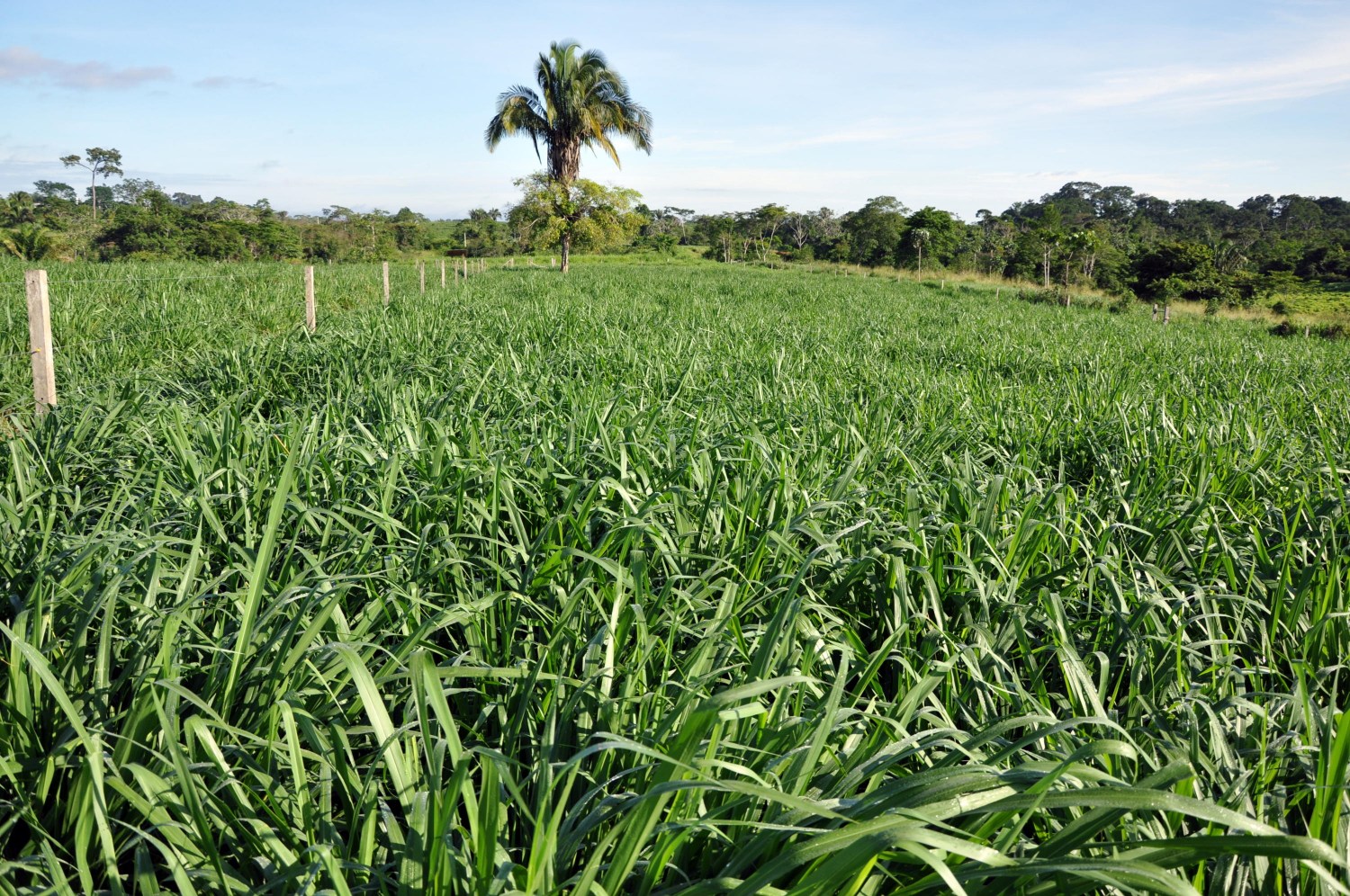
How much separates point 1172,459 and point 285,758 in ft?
11.5

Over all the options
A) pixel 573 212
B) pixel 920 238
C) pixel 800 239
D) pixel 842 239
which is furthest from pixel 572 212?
pixel 800 239

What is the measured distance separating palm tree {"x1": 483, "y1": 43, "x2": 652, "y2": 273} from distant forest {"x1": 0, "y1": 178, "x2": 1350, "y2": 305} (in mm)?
2746

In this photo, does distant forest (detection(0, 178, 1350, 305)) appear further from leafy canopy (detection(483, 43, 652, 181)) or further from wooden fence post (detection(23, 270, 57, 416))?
wooden fence post (detection(23, 270, 57, 416))

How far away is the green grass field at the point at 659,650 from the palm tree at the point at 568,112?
3020 centimetres

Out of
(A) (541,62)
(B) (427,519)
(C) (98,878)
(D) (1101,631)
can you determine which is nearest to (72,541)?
(B) (427,519)

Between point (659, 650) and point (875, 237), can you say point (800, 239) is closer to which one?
point (875, 237)

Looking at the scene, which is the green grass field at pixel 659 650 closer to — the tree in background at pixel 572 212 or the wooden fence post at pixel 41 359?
the wooden fence post at pixel 41 359

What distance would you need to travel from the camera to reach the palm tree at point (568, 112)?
31578 millimetres

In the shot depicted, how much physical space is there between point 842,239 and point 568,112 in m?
31.8

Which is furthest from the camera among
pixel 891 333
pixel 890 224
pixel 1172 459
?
pixel 890 224

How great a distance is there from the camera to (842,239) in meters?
59.0

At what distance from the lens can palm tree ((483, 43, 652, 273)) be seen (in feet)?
104

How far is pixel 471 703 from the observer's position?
173 cm

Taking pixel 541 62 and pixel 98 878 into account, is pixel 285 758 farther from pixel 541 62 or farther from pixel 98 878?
pixel 541 62
